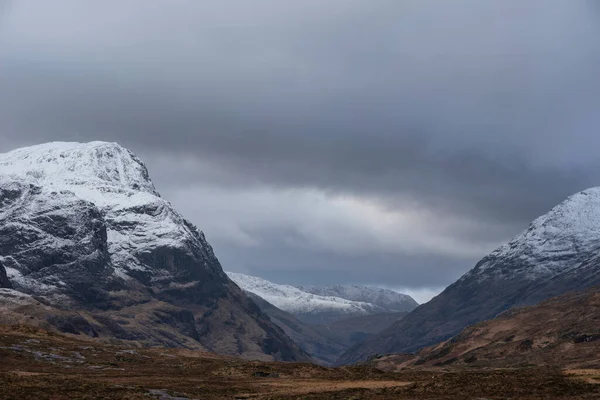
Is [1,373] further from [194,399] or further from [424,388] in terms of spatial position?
[424,388]

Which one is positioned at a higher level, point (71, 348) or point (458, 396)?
point (71, 348)

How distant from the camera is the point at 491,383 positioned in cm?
9356

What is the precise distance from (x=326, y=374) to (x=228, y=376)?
1659 cm

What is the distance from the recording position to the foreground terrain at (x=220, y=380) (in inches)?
3383

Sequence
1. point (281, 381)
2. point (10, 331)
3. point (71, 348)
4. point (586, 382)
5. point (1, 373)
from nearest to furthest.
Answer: point (586, 382)
point (1, 373)
point (281, 381)
point (71, 348)
point (10, 331)

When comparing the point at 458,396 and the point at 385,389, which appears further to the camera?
the point at 385,389

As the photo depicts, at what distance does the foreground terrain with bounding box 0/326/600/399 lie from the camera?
85.9m

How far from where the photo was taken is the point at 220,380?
4488 inches

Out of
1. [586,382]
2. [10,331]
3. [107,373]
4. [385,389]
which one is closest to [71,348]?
[10,331]

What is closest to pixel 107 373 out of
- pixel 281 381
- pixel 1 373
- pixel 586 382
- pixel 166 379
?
pixel 166 379

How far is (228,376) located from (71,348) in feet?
148

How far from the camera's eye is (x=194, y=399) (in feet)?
289

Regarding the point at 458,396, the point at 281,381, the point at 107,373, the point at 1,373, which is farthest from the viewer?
the point at 107,373

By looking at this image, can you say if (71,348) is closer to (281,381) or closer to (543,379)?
(281,381)
